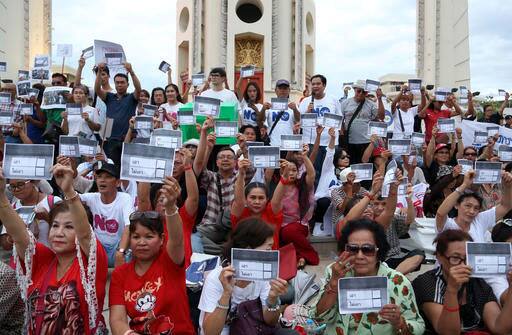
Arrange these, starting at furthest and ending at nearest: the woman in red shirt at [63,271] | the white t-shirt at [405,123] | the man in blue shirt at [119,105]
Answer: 1. the white t-shirt at [405,123]
2. the man in blue shirt at [119,105]
3. the woman in red shirt at [63,271]

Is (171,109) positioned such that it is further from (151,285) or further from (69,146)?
(151,285)

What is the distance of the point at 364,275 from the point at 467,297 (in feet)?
2.33

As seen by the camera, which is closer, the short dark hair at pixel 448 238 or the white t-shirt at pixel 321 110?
the short dark hair at pixel 448 238

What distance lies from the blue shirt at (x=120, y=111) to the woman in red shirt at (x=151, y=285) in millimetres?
5085

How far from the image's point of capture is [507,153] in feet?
22.8

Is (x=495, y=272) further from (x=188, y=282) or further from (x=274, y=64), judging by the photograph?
(x=274, y=64)

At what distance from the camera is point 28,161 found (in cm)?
358

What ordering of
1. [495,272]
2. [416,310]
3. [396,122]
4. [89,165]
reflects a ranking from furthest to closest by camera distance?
[396,122] < [89,165] < [416,310] < [495,272]

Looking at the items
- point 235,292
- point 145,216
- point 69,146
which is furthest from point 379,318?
point 69,146

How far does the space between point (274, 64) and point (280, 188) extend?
60.9ft

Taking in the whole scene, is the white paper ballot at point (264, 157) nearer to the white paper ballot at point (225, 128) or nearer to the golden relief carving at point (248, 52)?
the white paper ballot at point (225, 128)

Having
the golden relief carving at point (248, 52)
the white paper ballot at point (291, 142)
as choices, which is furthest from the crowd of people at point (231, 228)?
the golden relief carving at point (248, 52)

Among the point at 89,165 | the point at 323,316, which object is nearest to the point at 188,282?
the point at 323,316

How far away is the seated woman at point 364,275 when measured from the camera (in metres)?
3.41
